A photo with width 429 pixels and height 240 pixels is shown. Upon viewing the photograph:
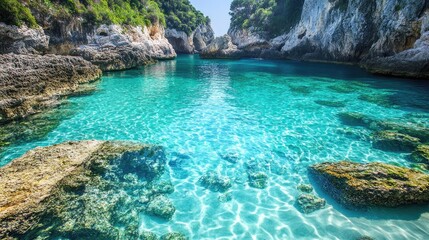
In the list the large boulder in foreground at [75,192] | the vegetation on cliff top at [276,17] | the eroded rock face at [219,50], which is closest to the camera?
the large boulder in foreground at [75,192]

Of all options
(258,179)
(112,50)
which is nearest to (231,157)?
(258,179)

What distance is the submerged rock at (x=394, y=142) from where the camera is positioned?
7984 mm

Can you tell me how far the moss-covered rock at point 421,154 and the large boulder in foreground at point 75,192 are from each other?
747cm

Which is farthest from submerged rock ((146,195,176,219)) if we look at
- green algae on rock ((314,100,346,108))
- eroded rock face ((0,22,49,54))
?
eroded rock face ((0,22,49,54))

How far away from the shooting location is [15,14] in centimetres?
1809

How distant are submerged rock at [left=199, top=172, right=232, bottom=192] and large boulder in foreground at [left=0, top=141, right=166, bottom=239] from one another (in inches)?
50.2

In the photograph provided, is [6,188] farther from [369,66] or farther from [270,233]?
[369,66]

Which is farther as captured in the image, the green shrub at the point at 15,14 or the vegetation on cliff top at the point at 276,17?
the vegetation on cliff top at the point at 276,17

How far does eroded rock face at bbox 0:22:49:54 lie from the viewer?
17.5 m

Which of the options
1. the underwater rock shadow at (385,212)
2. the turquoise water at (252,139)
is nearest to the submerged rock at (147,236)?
the turquoise water at (252,139)

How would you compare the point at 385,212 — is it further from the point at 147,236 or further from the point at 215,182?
the point at 147,236

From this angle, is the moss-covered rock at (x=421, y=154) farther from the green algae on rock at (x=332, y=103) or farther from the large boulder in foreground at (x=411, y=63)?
the large boulder in foreground at (x=411, y=63)

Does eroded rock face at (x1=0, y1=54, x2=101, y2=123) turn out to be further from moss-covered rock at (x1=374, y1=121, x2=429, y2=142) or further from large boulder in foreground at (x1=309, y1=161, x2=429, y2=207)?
moss-covered rock at (x1=374, y1=121, x2=429, y2=142)

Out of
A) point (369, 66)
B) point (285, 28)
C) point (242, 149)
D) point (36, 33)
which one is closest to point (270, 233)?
point (242, 149)
